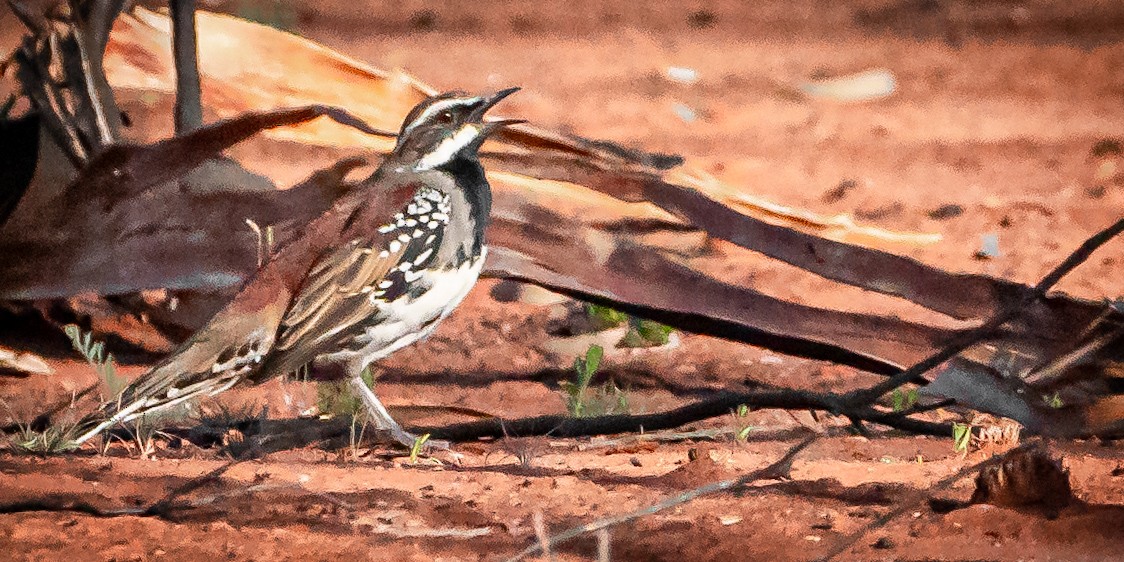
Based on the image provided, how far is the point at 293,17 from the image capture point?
12.6 metres

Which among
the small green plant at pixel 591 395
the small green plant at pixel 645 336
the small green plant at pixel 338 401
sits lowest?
the small green plant at pixel 338 401

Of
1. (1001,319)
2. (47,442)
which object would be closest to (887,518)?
(1001,319)

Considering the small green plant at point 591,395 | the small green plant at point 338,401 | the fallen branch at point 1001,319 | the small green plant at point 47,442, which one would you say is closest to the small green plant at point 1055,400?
the fallen branch at point 1001,319

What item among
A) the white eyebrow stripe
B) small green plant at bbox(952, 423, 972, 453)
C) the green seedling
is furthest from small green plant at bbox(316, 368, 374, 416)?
small green plant at bbox(952, 423, 972, 453)

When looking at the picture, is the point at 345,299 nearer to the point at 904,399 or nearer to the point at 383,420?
the point at 383,420

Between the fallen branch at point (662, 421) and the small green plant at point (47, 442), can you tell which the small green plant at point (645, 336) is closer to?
the fallen branch at point (662, 421)

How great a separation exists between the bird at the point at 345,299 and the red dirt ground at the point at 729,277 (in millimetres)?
226

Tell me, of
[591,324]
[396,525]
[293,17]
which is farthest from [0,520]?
[293,17]

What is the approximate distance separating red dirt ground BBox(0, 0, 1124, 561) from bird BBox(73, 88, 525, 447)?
226mm

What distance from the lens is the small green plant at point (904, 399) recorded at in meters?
4.75

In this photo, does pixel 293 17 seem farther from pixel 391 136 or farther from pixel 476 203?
pixel 476 203

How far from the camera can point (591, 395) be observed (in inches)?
209

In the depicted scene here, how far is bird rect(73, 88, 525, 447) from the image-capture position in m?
4.28

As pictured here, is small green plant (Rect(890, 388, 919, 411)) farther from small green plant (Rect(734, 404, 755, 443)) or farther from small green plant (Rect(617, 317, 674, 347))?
small green plant (Rect(617, 317, 674, 347))
